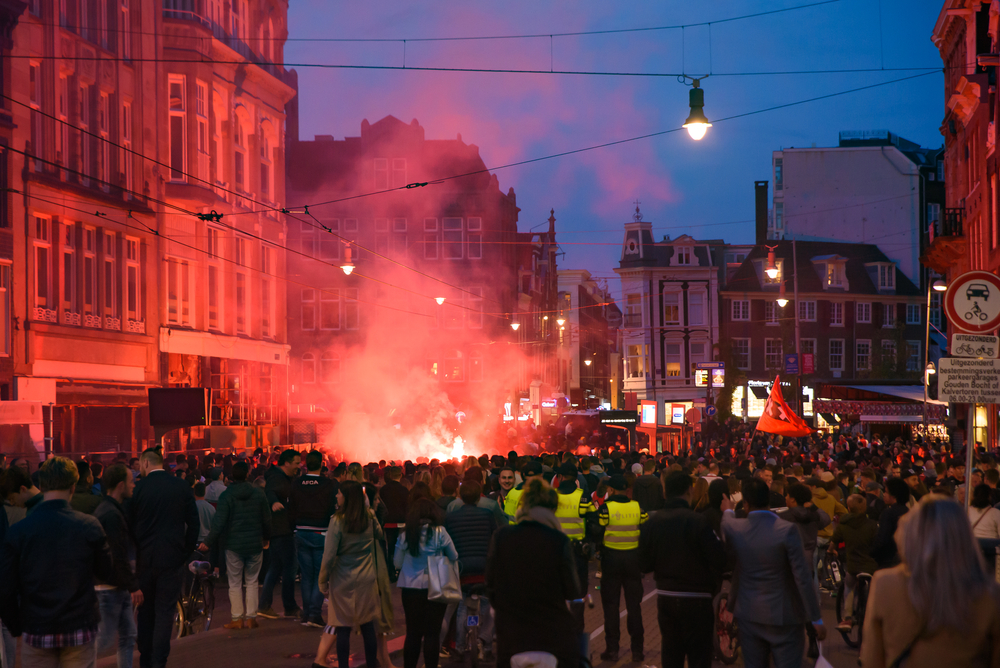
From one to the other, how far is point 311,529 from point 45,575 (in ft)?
17.6

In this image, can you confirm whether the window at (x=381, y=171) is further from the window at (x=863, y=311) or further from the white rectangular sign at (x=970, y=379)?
the white rectangular sign at (x=970, y=379)

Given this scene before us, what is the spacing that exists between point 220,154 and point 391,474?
1084 inches

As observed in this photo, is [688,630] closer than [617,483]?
Yes

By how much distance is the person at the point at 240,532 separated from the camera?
1053 cm

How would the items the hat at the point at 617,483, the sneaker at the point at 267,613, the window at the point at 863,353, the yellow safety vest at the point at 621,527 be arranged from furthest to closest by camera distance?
1. the window at the point at 863,353
2. the sneaker at the point at 267,613
3. the yellow safety vest at the point at 621,527
4. the hat at the point at 617,483

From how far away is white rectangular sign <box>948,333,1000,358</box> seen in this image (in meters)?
8.20

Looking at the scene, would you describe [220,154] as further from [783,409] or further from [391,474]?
[391,474]

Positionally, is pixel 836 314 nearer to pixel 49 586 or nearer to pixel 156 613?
pixel 156 613

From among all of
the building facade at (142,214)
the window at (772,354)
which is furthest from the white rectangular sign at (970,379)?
the window at (772,354)

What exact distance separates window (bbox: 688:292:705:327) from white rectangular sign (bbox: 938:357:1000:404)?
186 ft

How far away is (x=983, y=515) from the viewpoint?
28.7 feet

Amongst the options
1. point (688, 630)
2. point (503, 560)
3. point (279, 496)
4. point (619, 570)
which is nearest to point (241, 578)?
point (279, 496)

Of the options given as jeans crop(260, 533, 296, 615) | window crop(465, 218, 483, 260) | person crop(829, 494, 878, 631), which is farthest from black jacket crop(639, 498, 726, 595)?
window crop(465, 218, 483, 260)

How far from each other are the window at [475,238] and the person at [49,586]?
55.5m
